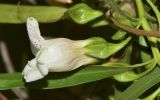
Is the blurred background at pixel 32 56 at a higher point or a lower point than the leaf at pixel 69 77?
lower

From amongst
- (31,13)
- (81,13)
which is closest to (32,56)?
(31,13)

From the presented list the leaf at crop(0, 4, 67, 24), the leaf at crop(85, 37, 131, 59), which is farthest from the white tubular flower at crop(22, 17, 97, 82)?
the leaf at crop(0, 4, 67, 24)

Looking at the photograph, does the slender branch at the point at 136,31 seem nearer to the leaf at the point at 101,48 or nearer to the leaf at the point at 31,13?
the leaf at the point at 101,48

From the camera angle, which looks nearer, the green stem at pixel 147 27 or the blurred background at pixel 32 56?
the green stem at pixel 147 27

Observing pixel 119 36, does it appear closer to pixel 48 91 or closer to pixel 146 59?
pixel 146 59

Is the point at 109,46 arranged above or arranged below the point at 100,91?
above

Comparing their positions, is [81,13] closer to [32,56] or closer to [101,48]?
[101,48]

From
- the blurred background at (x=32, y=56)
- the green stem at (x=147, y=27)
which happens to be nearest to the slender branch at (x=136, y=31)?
the green stem at (x=147, y=27)

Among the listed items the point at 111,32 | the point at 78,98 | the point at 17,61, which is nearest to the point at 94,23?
the point at 111,32
